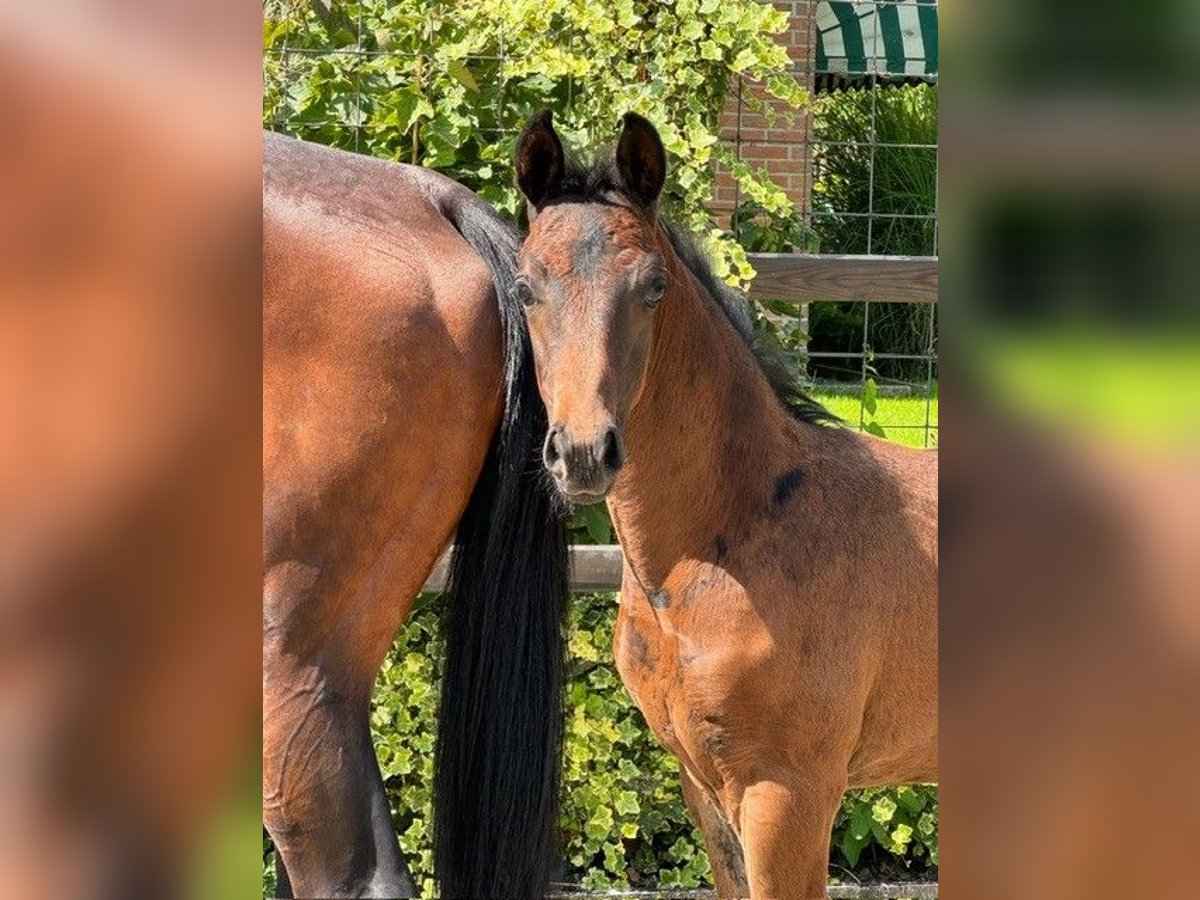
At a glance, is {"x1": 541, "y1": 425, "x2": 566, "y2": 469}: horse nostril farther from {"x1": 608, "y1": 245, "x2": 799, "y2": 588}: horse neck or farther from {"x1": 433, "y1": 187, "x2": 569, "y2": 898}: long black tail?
{"x1": 608, "y1": 245, "x2": 799, "y2": 588}: horse neck

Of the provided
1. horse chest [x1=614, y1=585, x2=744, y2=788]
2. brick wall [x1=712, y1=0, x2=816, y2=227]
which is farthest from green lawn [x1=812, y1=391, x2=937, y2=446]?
horse chest [x1=614, y1=585, x2=744, y2=788]

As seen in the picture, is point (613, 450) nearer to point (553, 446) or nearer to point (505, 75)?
point (553, 446)

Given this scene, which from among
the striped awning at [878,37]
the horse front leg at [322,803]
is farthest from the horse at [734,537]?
the striped awning at [878,37]

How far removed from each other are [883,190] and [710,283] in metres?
1.79

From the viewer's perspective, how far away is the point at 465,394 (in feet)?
6.98

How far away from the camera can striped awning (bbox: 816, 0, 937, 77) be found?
5656 mm

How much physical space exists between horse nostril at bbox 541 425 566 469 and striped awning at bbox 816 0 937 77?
328 cm

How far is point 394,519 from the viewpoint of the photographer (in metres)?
2.03

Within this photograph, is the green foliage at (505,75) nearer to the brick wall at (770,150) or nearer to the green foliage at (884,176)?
the brick wall at (770,150)
